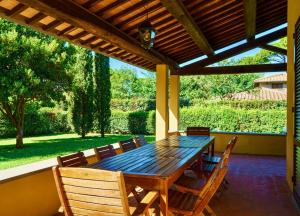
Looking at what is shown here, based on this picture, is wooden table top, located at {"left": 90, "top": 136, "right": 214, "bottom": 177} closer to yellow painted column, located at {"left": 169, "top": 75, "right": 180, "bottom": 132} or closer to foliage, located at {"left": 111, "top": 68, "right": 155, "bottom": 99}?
yellow painted column, located at {"left": 169, "top": 75, "right": 180, "bottom": 132}

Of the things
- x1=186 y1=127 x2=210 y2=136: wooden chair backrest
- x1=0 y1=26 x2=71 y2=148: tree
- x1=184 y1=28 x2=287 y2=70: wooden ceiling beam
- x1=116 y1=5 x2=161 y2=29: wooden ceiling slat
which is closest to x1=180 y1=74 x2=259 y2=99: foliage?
x1=0 y1=26 x2=71 y2=148: tree

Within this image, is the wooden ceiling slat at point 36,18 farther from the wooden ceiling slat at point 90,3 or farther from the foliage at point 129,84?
the foliage at point 129,84

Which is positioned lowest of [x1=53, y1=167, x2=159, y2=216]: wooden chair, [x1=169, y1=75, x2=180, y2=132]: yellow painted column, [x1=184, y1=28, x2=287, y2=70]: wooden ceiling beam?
[x1=53, y1=167, x2=159, y2=216]: wooden chair

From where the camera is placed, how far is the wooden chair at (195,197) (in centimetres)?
243

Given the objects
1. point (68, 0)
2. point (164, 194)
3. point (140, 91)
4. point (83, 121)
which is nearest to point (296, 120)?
point (164, 194)

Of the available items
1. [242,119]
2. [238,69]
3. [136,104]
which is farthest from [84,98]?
[238,69]

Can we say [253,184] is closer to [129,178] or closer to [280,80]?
[129,178]

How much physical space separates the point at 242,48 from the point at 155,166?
5.98m

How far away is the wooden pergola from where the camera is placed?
11.4ft

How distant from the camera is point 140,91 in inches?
911

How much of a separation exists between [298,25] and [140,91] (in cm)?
1953

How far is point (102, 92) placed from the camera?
1338 centimetres

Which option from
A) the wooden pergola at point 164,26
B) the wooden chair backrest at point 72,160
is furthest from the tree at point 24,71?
the wooden chair backrest at point 72,160

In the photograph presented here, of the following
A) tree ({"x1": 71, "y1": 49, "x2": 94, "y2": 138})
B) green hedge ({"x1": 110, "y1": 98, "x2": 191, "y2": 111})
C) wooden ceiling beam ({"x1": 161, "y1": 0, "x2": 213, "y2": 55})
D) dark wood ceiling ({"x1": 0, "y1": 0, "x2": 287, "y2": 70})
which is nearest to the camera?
dark wood ceiling ({"x1": 0, "y1": 0, "x2": 287, "y2": 70})
